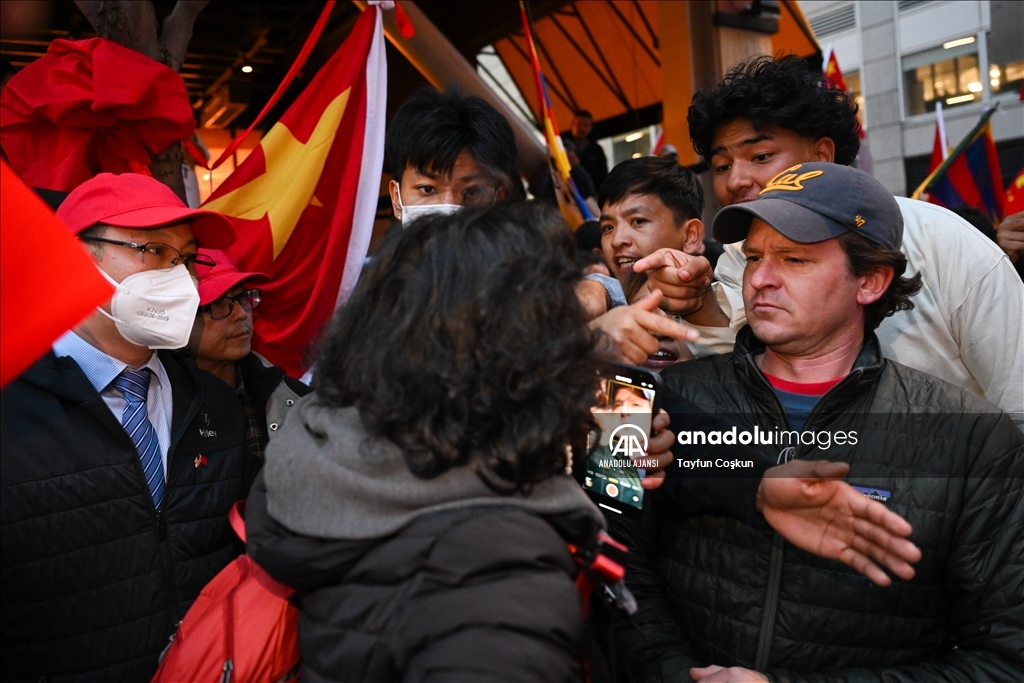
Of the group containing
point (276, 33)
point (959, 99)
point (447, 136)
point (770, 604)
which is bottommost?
point (770, 604)

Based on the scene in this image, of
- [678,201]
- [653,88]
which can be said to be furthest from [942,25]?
[678,201]

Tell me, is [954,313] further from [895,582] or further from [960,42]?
[960,42]

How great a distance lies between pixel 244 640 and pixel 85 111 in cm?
261

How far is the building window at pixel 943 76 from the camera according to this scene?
16531mm

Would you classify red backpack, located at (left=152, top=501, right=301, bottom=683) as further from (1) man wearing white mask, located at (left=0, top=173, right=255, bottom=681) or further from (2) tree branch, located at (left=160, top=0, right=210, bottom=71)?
(2) tree branch, located at (left=160, top=0, right=210, bottom=71)

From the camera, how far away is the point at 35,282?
4.33 ft

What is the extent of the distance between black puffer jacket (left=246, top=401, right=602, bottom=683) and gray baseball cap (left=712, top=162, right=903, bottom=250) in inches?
38.2

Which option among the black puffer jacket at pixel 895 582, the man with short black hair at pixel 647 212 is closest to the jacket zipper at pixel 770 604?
the black puffer jacket at pixel 895 582

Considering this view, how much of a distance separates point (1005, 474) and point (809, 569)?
0.45 metres

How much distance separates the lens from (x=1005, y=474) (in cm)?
176

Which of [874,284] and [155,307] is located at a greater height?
[155,307]

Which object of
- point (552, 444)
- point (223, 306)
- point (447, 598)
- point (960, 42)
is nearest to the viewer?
point (447, 598)

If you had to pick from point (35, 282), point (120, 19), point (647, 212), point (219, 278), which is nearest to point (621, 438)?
point (35, 282)

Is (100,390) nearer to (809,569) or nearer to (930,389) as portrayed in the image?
(809,569)
